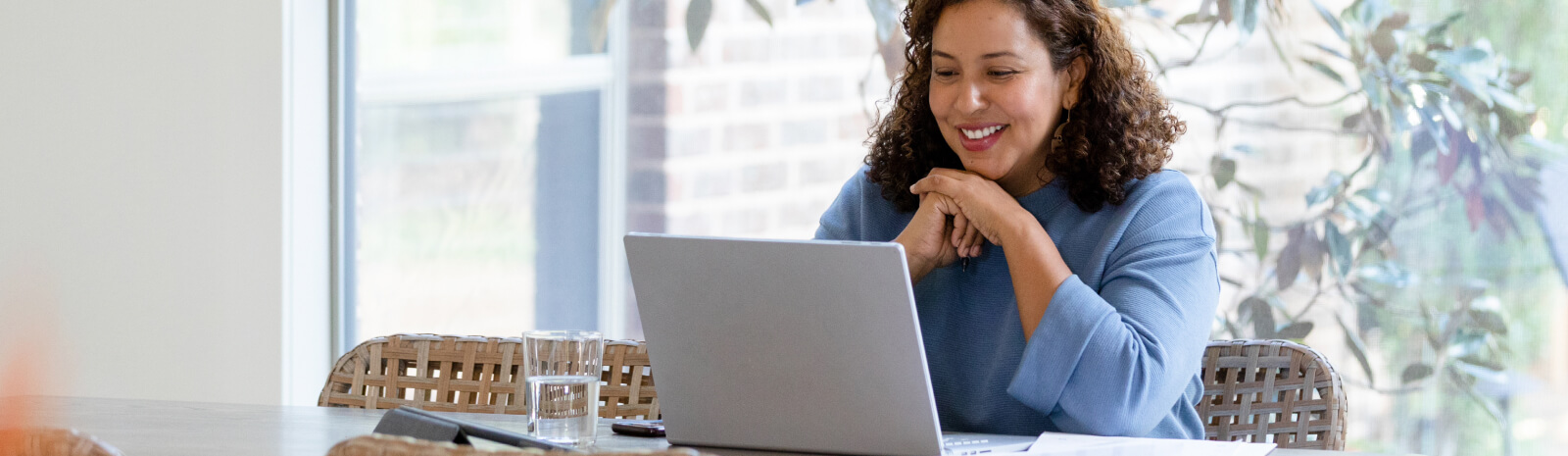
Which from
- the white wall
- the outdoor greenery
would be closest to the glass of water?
the outdoor greenery

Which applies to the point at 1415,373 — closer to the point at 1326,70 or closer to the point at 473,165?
the point at 1326,70

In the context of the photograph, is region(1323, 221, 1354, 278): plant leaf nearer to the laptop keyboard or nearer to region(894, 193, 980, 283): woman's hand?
region(894, 193, 980, 283): woman's hand

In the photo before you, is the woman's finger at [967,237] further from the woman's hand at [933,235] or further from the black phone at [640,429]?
the black phone at [640,429]

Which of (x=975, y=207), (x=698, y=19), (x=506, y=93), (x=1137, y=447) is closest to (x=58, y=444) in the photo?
(x=1137, y=447)

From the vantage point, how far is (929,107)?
184 cm

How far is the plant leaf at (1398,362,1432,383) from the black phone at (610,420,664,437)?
54.8 inches

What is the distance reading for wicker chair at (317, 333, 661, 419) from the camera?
162cm

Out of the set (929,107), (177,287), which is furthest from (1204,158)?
(177,287)

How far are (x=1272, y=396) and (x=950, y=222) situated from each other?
42 centimetres

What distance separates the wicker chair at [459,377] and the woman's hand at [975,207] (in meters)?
0.39

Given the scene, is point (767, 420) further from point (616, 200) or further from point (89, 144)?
point (89, 144)

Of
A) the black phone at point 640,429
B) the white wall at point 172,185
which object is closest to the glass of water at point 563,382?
the black phone at point 640,429

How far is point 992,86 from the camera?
163 centimetres

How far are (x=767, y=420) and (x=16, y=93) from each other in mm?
2366
